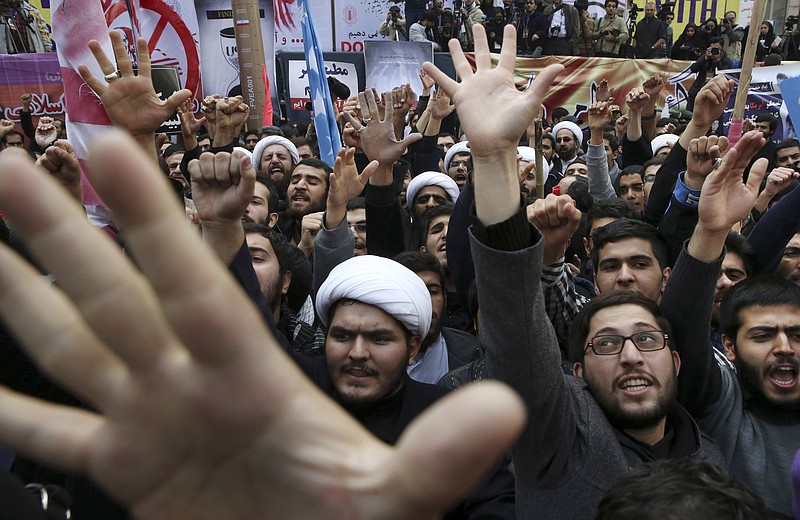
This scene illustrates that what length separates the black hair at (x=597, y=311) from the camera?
2.02 m

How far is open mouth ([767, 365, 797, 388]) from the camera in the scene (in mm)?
2064

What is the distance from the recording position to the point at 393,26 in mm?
12797

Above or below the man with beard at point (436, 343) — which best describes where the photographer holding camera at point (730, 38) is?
above

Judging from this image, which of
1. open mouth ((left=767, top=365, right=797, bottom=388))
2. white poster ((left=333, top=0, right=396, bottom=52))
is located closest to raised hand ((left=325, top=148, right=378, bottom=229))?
open mouth ((left=767, top=365, right=797, bottom=388))

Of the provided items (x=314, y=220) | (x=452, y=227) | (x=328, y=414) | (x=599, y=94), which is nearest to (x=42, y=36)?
(x=599, y=94)

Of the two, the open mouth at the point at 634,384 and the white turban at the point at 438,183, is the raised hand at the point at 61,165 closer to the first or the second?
the open mouth at the point at 634,384

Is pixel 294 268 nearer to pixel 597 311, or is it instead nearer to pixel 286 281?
pixel 286 281

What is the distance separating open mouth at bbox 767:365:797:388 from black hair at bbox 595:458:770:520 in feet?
2.63

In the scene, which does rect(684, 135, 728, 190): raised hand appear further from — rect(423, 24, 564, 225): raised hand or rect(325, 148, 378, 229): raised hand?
rect(423, 24, 564, 225): raised hand

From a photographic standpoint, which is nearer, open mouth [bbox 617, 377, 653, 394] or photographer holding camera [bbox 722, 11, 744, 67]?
open mouth [bbox 617, 377, 653, 394]

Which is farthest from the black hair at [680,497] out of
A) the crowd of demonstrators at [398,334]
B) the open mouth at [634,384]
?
the open mouth at [634,384]

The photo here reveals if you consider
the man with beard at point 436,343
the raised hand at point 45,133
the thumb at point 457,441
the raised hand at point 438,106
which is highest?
the thumb at point 457,441

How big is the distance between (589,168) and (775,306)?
261 cm

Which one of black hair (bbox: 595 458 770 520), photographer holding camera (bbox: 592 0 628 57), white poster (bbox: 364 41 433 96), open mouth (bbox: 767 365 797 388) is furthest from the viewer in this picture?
photographer holding camera (bbox: 592 0 628 57)
